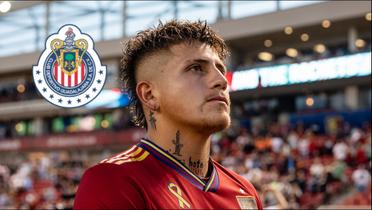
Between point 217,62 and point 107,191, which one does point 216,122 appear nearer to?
point 217,62

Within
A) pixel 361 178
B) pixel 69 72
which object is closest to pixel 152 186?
pixel 69 72

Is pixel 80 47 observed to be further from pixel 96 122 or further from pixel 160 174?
pixel 96 122

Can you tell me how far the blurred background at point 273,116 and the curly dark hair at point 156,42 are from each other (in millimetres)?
9259

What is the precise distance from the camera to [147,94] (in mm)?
2633

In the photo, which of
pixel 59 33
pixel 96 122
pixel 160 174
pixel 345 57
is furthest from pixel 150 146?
pixel 96 122

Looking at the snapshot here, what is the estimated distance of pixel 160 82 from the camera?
2.57 m

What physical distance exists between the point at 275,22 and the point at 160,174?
76.3 feet

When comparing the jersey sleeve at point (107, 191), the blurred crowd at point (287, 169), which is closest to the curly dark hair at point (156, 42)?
the jersey sleeve at point (107, 191)

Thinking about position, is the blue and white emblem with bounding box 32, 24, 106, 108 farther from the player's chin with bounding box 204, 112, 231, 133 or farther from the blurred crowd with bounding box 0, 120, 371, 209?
the blurred crowd with bounding box 0, 120, 371, 209

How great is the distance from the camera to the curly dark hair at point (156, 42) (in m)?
2.63

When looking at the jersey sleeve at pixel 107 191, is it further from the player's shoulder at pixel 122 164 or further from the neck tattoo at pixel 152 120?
the neck tattoo at pixel 152 120

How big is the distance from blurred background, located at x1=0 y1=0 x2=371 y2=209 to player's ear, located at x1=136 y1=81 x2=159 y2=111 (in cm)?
942

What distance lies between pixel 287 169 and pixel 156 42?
14412 millimetres

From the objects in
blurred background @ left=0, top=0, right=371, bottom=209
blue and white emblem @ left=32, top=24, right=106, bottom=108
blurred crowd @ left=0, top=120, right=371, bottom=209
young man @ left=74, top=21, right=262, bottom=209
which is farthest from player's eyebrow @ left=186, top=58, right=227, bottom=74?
blurred background @ left=0, top=0, right=371, bottom=209
